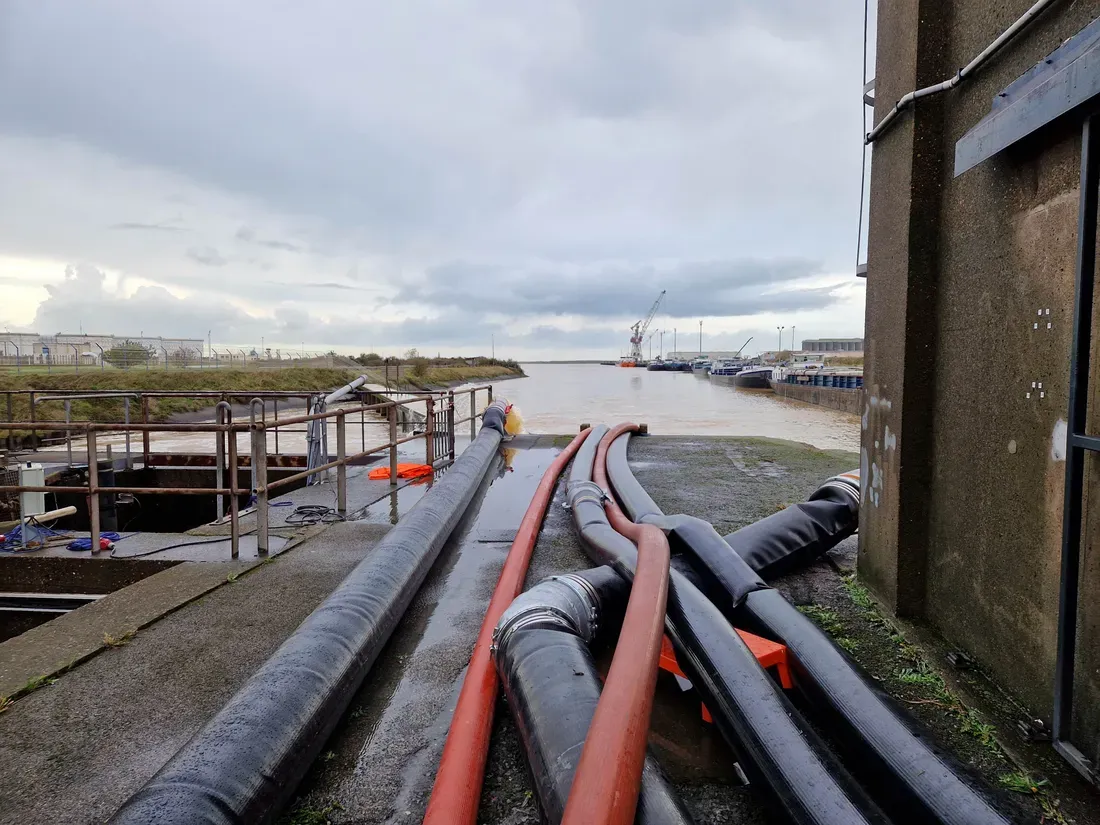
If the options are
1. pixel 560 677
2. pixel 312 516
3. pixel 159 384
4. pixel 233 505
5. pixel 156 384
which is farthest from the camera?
pixel 159 384

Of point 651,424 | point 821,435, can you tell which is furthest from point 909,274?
point 651,424

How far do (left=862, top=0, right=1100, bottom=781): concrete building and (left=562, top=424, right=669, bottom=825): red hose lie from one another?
4.40ft

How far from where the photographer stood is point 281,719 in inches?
81.6

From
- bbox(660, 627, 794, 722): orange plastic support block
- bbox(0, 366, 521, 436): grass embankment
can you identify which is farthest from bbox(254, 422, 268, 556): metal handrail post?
bbox(0, 366, 521, 436): grass embankment

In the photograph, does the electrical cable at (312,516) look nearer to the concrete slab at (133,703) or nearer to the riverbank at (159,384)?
the concrete slab at (133,703)

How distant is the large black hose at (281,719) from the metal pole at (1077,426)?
2.56 m

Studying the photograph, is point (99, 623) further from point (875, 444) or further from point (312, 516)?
point (875, 444)

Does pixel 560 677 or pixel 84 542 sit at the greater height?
pixel 560 677

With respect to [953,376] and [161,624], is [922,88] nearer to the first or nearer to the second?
[953,376]

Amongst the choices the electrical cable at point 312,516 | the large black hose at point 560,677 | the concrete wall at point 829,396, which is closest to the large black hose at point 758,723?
the large black hose at point 560,677

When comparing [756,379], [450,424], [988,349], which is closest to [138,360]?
[450,424]

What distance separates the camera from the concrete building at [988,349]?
2.00 meters

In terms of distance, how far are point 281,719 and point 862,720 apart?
196 centimetres

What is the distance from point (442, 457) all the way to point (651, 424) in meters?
19.6
